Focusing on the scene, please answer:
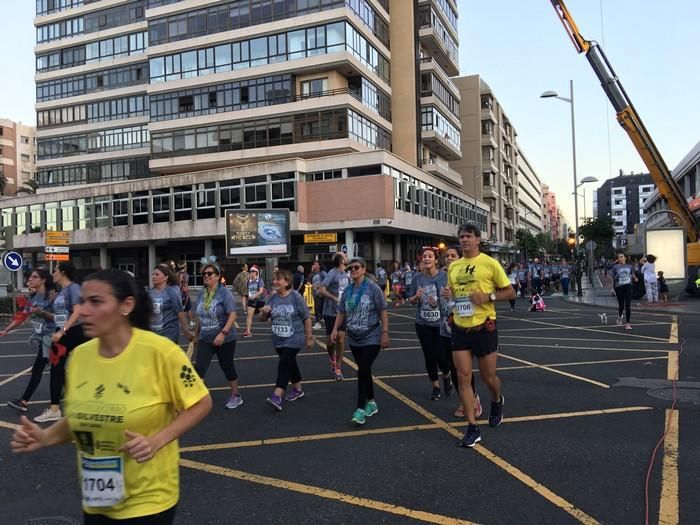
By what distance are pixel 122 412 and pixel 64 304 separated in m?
4.84

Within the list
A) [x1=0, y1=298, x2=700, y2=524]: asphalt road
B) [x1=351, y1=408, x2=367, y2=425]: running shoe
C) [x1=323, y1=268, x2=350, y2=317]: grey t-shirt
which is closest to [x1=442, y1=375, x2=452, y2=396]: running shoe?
[x1=0, y1=298, x2=700, y2=524]: asphalt road

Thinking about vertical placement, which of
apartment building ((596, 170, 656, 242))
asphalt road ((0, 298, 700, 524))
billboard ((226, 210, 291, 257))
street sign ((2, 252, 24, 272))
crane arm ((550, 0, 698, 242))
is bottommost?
asphalt road ((0, 298, 700, 524))

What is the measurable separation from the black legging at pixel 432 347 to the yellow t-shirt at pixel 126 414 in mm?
4461

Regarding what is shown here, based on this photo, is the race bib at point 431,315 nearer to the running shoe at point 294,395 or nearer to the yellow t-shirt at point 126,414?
the running shoe at point 294,395

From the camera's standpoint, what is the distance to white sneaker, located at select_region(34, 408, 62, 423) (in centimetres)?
596

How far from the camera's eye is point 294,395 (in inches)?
263

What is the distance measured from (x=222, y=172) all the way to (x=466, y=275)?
115 ft

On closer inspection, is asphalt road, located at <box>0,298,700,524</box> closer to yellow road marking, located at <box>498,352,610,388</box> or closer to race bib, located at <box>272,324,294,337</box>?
yellow road marking, located at <box>498,352,610,388</box>

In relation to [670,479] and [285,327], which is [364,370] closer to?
[285,327]

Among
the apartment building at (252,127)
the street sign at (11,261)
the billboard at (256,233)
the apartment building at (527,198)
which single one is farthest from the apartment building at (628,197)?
the street sign at (11,261)

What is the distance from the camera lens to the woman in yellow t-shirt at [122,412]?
204 centimetres

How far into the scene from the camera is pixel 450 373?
6.61 m

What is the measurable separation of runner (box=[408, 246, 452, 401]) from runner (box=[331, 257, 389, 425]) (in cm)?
77

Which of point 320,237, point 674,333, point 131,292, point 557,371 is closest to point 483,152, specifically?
point 320,237
